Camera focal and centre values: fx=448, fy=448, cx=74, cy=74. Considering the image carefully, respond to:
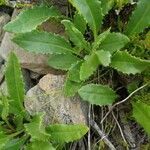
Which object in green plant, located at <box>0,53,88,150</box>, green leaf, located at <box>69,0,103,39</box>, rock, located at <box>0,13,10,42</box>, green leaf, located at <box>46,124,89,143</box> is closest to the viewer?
green leaf, located at <box>46,124,89,143</box>

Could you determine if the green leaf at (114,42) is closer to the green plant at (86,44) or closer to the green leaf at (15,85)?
the green plant at (86,44)

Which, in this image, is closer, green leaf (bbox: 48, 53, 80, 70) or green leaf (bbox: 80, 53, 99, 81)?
green leaf (bbox: 80, 53, 99, 81)

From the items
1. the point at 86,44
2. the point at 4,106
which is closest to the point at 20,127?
the point at 4,106

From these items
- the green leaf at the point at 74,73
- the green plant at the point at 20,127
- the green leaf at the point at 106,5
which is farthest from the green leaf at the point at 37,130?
the green leaf at the point at 106,5

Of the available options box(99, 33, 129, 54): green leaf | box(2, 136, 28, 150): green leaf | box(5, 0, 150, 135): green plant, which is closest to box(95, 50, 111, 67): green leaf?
box(5, 0, 150, 135): green plant

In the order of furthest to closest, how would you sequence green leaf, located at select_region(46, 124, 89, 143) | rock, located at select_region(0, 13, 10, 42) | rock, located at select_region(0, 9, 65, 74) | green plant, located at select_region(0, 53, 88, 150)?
rock, located at select_region(0, 13, 10, 42) < rock, located at select_region(0, 9, 65, 74) < green plant, located at select_region(0, 53, 88, 150) < green leaf, located at select_region(46, 124, 89, 143)

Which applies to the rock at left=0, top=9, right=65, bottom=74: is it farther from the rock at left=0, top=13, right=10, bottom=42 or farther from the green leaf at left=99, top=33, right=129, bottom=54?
the green leaf at left=99, top=33, right=129, bottom=54
